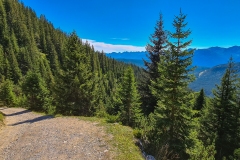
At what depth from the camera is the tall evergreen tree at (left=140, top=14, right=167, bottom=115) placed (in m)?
18.1

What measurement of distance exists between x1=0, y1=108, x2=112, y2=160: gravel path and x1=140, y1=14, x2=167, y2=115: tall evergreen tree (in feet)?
27.3

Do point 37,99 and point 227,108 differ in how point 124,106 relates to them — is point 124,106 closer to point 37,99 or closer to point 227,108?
→ point 227,108

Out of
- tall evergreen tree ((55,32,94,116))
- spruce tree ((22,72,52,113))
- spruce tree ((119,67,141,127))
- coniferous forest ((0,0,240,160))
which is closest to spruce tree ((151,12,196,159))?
coniferous forest ((0,0,240,160))

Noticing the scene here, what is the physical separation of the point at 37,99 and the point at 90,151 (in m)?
22.2

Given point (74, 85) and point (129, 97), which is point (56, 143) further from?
point (74, 85)

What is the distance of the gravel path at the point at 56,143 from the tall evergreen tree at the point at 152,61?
8331mm

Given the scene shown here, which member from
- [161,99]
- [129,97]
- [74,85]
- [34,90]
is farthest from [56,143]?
[34,90]

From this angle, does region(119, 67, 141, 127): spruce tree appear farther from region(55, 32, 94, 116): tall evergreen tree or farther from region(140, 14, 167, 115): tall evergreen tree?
region(55, 32, 94, 116): tall evergreen tree

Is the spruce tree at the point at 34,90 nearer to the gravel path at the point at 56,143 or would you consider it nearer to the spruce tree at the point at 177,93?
the gravel path at the point at 56,143

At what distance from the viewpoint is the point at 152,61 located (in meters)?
18.6

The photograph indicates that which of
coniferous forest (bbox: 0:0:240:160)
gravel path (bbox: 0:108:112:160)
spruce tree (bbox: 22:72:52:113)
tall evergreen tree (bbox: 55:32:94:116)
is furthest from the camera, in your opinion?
spruce tree (bbox: 22:72:52:113)

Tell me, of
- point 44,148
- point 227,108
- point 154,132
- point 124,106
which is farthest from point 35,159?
point 227,108

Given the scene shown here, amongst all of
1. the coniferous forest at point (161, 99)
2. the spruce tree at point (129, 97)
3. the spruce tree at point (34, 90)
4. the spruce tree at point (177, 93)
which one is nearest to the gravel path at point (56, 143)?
the coniferous forest at point (161, 99)

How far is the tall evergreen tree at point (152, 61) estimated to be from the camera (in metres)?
18.1
